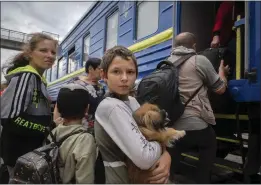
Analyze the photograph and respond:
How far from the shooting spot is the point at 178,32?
258 cm

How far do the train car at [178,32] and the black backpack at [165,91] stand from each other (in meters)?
0.52

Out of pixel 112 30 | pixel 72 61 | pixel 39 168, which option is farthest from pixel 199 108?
pixel 72 61

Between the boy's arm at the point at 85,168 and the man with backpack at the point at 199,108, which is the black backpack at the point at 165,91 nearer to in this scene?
the man with backpack at the point at 199,108

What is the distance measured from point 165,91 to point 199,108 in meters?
0.38

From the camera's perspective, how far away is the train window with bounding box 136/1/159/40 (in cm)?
307

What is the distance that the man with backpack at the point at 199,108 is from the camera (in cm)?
195

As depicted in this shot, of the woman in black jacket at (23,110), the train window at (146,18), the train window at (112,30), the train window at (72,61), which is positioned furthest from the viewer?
the train window at (72,61)

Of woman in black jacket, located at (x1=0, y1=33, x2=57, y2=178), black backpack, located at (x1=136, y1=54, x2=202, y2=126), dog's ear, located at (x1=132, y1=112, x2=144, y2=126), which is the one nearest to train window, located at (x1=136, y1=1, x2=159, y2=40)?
black backpack, located at (x1=136, y1=54, x2=202, y2=126)

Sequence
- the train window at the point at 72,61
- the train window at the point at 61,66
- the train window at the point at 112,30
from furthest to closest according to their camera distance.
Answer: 1. the train window at the point at 61,66
2. the train window at the point at 72,61
3. the train window at the point at 112,30

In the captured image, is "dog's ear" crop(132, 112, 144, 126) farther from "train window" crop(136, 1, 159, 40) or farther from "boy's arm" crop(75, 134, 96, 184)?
"train window" crop(136, 1, 159, 40)

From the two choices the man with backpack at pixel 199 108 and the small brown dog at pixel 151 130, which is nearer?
the small brown dog at pixel 151 130

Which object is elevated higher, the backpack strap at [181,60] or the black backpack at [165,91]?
the backpack strap at [181,60]

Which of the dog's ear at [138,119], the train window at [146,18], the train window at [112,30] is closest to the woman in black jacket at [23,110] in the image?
the dog's ear at [138,119]

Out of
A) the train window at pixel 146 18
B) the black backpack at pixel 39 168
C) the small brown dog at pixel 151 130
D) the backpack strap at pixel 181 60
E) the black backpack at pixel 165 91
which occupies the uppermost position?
the train window at pixel 146 18
